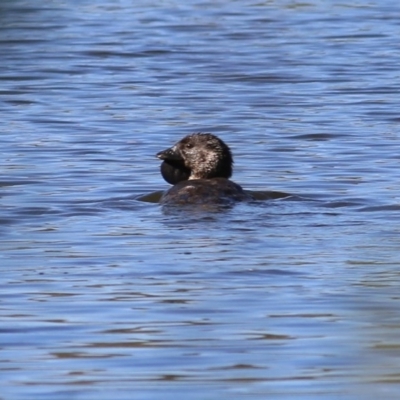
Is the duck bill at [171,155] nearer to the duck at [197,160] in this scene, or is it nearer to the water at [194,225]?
the duck at [197,160]

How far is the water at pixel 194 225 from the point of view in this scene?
601cm

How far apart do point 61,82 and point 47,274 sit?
458 inches

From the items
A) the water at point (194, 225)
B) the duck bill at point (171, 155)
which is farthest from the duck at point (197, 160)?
the water at point (194, 225)

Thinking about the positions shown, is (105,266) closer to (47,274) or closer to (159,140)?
(47,274)

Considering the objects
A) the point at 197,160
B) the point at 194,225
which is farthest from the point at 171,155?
the point at 194,225

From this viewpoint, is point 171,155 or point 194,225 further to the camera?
point 171,155

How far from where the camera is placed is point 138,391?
19.3ft

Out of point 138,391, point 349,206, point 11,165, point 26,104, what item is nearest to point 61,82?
point 26,104

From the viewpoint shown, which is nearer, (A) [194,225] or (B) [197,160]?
(A) [194,225]

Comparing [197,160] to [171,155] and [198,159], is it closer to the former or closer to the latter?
[198,159]

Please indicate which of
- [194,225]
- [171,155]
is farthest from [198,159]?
[194,225]

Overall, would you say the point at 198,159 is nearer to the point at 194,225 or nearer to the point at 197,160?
the point at 197,160

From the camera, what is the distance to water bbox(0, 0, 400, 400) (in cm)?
601

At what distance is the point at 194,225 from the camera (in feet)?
34.1
